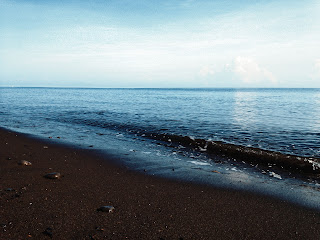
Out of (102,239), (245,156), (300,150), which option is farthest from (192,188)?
(300,150)

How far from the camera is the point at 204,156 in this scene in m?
10.1

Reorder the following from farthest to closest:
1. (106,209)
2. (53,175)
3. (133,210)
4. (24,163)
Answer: (24,163), (53,175), (133,210), (106,209)

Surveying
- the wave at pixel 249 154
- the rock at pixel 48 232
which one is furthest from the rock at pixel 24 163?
the wave at pixel 249 154

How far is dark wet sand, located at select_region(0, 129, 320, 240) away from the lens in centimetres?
385

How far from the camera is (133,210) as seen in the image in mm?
4609

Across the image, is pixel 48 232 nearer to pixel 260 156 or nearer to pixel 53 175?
pixel 53 175

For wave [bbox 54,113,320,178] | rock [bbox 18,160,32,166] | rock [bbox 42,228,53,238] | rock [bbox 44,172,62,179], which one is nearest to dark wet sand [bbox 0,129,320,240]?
rock [bbox 42,228,53,238]

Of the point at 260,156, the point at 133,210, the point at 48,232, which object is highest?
the point at 48,232

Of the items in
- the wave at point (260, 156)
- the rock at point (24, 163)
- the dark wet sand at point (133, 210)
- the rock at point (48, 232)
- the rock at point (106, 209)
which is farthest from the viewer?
the wave at point (260, 156)

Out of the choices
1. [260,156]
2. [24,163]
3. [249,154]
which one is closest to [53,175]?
[24,163]

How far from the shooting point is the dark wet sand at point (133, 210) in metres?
3.85

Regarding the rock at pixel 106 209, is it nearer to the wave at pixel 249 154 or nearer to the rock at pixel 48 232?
the rock at pixel 48 232

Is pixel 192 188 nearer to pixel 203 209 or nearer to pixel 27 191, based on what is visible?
pixel 203 209

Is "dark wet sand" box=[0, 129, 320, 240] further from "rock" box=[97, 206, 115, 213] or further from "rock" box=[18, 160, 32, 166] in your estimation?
"rock" box=[18, 160, 32, 166]
